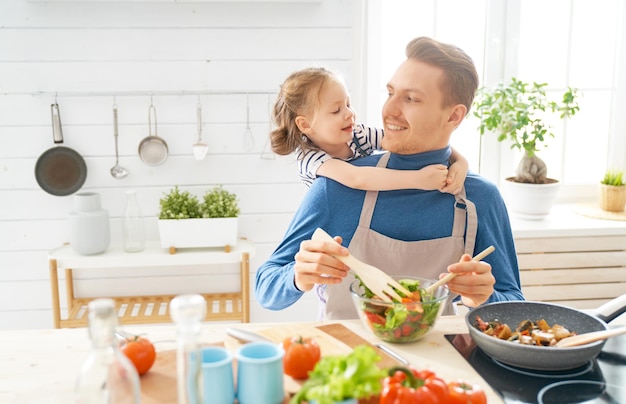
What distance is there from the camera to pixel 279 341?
1.37m

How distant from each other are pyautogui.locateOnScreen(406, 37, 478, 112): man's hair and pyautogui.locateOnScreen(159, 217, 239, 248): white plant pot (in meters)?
1.27

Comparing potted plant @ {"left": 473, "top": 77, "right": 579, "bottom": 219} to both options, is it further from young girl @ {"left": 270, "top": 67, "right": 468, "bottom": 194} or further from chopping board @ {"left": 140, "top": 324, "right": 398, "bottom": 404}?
chopping board @ {"left": 140, "top": 324, "right": 398, "bottom": 404}

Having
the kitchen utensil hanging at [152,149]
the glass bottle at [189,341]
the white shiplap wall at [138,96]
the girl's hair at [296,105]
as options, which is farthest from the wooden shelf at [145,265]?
the glass bottle at [189,341]

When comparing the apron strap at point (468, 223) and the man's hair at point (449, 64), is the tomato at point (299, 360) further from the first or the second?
the man's hair at point (449, 64)

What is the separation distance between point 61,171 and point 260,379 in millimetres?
2206

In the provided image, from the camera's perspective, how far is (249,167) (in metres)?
3.08

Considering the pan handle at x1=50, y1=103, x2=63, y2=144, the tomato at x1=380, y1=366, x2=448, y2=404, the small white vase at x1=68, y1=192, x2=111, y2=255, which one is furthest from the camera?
the pan handle at x1=50, y1=103, x2=63, y2=144

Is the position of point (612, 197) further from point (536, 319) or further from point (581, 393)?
point (581, 393)

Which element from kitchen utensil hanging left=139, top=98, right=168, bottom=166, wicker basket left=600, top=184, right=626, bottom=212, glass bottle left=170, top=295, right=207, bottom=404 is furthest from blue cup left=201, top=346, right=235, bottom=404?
wicker basket left=600, top=184, right=626, bottom=212

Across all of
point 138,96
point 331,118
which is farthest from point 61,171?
point 331,118

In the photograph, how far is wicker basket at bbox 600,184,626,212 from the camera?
322 centimetres

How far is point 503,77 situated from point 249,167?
1387mm

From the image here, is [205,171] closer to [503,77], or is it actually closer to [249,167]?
[249,167]

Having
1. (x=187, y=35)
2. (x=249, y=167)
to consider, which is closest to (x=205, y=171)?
(x=249, y=167)
